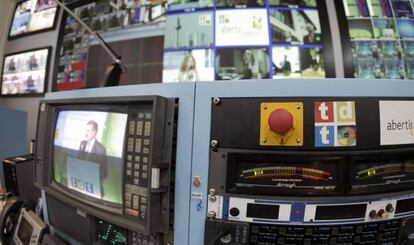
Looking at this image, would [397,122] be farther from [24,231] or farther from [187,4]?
[187,4]

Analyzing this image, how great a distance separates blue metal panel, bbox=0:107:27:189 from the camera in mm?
1965

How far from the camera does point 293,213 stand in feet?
1.82

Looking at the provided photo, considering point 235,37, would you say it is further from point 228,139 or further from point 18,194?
point 18,194

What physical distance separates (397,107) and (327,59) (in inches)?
44.9

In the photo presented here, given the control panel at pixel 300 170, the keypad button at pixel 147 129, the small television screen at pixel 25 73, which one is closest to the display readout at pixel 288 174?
the control panel at pixel 300 170

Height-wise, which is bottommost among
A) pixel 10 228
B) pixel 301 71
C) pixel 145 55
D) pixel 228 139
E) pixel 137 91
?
pixel 10 228

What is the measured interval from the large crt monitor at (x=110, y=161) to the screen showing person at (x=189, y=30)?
1042mm

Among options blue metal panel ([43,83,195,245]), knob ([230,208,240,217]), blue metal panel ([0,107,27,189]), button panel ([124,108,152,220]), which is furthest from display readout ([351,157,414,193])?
blue metal panel ([0,107,27,189])

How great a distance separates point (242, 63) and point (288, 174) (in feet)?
3.95

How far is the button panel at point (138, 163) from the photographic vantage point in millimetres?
596

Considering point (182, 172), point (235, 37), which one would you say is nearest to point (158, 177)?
point (182, 172)

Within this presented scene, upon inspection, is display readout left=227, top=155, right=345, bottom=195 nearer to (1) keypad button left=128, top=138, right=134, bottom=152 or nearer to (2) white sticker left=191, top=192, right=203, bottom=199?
(2) white sticker left=191, top=192, right=203, bottom=199

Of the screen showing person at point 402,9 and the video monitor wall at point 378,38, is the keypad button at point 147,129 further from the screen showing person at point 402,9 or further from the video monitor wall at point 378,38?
the screen showing person at point 402,9

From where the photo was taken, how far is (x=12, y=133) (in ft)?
6.66
